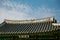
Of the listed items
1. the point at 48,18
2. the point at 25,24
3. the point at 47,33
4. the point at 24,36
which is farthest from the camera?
the point at 25,24

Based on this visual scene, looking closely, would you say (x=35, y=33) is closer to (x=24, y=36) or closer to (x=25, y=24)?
(x=24, y=36)

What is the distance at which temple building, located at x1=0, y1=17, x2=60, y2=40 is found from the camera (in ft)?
48.4

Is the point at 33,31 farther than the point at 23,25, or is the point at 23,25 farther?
the point at 23,25

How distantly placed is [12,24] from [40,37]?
6.67 metres

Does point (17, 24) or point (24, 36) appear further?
point (17, 24)

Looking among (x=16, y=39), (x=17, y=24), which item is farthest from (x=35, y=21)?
(x=16, y=39)

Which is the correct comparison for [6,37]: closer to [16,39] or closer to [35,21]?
[16,39]

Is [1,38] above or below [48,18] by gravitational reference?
below

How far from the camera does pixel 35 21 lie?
19875 mm

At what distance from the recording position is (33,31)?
1567 cm

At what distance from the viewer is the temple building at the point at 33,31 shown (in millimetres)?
14748

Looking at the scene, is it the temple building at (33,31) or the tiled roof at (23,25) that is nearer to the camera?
the temple building at (33,31)

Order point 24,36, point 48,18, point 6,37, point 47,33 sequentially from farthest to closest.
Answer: point 48,18, point 6,37, point 24,36, point 47,33

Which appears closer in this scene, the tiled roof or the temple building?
the temple building
